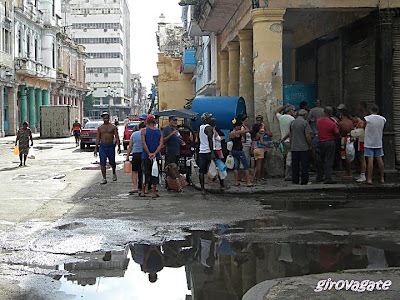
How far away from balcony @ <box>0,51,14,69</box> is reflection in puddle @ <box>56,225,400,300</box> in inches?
1529

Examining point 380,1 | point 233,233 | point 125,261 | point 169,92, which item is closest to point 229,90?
point 380,1

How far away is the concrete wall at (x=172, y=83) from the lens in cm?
4347

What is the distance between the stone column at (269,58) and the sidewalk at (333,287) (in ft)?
27.6

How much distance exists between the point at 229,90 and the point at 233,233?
44.4ft

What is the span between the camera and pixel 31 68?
48719 millimetres

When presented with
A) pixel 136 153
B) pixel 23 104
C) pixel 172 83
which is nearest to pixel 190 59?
pixel 172 83

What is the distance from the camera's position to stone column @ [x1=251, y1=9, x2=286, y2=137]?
13820 millimetres

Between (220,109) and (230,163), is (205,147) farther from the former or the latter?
(220,109)

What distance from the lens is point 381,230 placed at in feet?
26.4

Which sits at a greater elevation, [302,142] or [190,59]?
[190,59]

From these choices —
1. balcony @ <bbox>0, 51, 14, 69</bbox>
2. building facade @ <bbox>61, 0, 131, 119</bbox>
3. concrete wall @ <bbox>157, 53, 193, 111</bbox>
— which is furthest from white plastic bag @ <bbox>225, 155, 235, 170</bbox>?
building facade @ <bbox>61, 0, 131, 119</bbox>

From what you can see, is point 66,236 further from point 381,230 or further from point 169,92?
point 169,92

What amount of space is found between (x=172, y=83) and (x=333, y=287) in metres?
40.2

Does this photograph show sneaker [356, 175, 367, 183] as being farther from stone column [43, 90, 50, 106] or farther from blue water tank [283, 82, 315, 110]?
stone column [43, 90, 50, 106]
